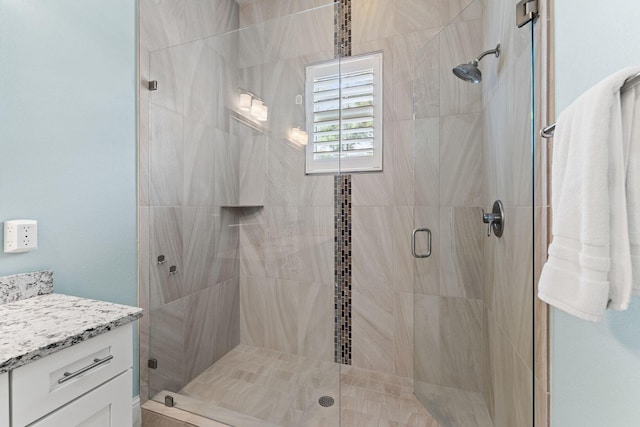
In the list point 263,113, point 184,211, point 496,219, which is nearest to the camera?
point 496,219

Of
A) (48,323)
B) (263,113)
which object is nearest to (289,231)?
(263,113)

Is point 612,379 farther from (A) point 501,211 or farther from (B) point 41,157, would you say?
(B) point 41,157

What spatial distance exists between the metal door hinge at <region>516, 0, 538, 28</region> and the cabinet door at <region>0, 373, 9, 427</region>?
1.82 m

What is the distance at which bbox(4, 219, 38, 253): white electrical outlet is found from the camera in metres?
1.12

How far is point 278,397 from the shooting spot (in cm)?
155

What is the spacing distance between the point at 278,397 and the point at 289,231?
34.6 inches

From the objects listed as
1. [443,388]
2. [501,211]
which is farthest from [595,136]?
[443,388]

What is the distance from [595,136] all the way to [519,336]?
86cm

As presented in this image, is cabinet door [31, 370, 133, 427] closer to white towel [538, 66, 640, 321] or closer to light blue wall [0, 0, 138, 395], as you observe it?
light blue wall [0, 0, 138, 395]

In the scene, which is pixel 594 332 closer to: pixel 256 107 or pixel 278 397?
pixel 278 397

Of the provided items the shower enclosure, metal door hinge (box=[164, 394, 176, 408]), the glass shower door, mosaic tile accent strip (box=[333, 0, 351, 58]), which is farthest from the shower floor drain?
mosaic tile accent strip (box=[333, 0, 351, 58])

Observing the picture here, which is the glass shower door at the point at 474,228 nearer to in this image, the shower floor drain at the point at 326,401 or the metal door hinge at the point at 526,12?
the metal door hinge at the point at 526,12

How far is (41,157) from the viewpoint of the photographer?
124 cm

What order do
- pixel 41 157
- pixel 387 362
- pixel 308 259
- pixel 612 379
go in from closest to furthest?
1. pixel 612 379
2. pixel 41 157
3. pixel 308 259
4. pixel 387 362
